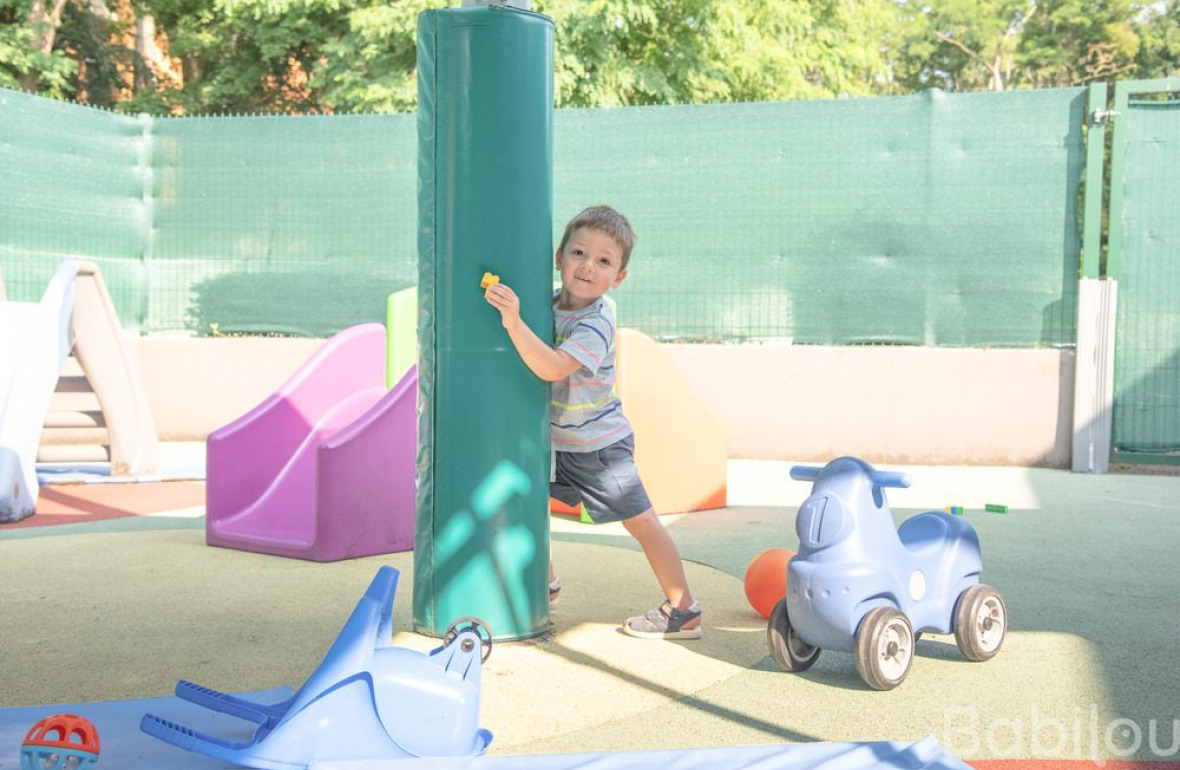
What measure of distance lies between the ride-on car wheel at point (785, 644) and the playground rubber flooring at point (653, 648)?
5cm

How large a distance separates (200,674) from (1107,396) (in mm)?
7331

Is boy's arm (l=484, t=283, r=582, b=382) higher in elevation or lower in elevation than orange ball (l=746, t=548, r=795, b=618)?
higher

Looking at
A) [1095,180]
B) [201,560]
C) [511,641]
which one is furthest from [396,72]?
[511,641]

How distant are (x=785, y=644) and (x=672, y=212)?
21.5 ft

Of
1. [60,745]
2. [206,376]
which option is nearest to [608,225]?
[60,745]

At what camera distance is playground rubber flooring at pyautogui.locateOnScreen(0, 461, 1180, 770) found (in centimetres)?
316

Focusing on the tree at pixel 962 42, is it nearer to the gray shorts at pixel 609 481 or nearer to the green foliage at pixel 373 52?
the green foliage at pixel 373 52

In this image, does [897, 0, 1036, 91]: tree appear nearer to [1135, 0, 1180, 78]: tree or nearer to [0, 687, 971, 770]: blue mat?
[1135, 0, 1180, 78]: tree

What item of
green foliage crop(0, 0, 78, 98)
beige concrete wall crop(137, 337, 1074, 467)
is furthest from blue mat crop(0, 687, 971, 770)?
green foliage crop(0, 0, 78, 98)

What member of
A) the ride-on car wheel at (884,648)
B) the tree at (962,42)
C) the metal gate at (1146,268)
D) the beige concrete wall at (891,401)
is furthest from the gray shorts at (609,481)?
the tree at (962,42)

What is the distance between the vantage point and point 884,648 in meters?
3.50

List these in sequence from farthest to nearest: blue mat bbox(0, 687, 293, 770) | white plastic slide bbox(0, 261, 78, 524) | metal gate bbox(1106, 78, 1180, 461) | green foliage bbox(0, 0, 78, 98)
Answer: green foliage bbox(0, 0, 78, 98) → metal gate bbox(1106, 78, 1180, 461) → white plastic slide bbox(0, 261, 78, 524) → blue mat bbox(0, 687, 293, 770)

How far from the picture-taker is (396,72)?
17.4 m

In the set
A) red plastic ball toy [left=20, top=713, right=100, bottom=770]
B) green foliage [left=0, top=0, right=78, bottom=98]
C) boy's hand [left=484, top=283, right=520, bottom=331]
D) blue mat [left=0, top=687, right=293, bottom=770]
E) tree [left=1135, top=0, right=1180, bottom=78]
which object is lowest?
blue mat [left=0, top=687, right=293, bottom=770]
